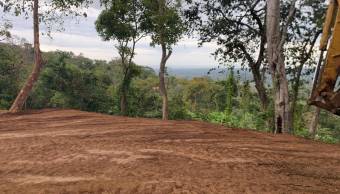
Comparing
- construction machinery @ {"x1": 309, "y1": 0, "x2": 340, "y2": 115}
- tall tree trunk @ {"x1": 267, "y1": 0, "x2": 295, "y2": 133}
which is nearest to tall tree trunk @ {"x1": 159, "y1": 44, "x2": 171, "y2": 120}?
tall tree trunk @ {"x1": 267, "y1": 0, "x2": 295, "y2": 133}

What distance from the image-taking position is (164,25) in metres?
18.4

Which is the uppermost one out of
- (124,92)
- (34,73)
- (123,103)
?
(34,73)

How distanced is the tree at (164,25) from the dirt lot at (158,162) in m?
10.2

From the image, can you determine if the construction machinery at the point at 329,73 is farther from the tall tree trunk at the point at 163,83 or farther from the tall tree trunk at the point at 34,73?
the tall tree trunk at the point at 163,83

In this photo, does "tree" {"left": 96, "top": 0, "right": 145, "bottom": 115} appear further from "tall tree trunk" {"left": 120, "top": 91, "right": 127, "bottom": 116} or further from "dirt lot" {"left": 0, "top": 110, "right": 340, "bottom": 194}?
"dirt lot" {"left": 0, "top": 110, "right": 340, "bottom": 194}

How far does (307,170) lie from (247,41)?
13694mm

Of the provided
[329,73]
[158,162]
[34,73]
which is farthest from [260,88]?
[329,73]

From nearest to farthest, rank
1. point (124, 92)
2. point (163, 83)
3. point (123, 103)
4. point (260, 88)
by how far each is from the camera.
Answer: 1. point (260, 88)
2. point (163, 83)
3. point (124, 92)
4. point (123, 103)

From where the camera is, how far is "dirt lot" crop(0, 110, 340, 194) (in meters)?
4.35

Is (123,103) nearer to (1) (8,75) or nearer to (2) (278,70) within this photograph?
(2) (278,70)

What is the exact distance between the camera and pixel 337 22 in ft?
14.1

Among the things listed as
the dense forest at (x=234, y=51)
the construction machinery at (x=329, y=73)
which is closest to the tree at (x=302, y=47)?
the dense forest at (x=234, y=51)

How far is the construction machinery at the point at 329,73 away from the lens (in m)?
4.43

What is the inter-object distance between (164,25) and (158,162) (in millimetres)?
13566
